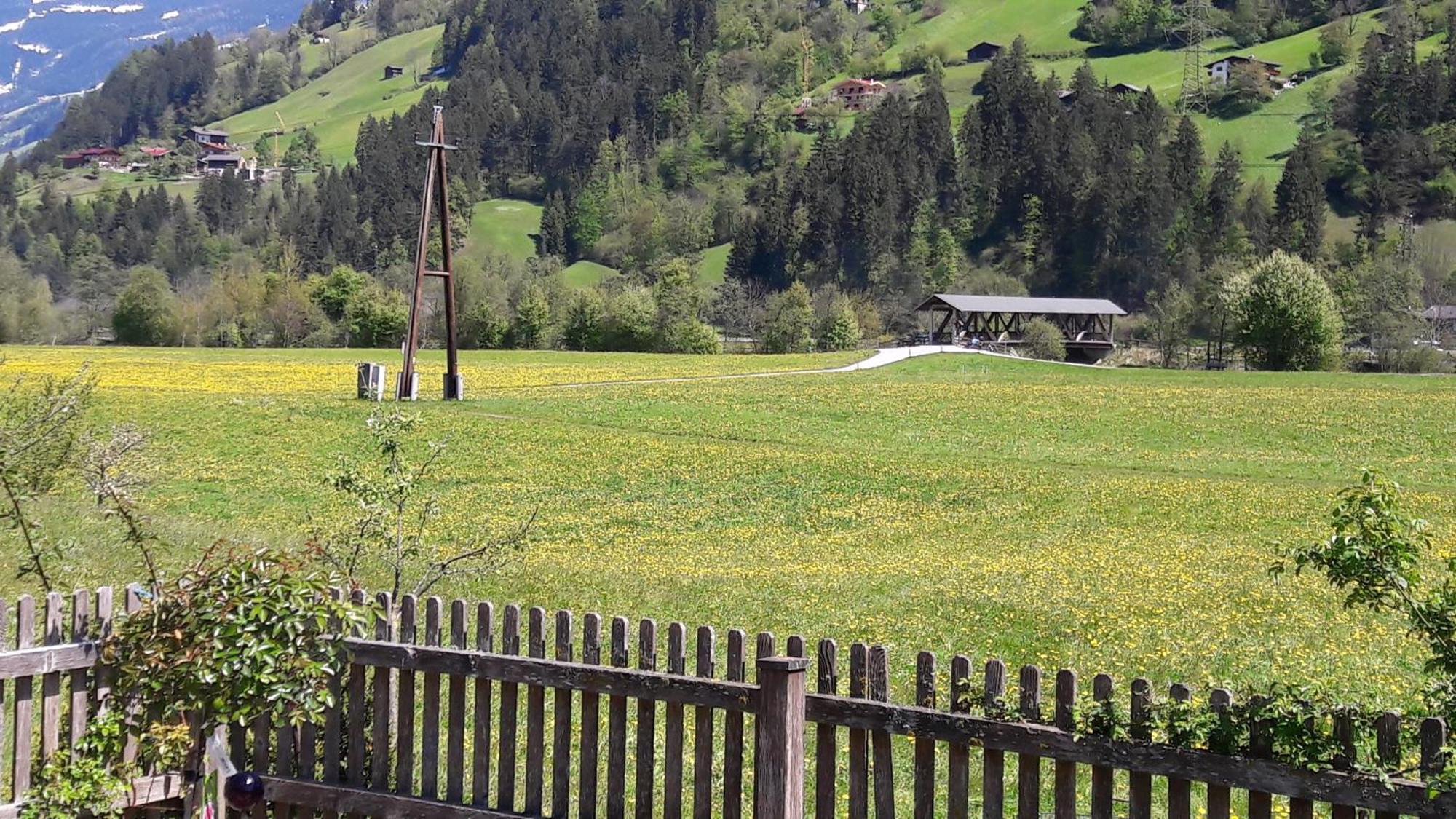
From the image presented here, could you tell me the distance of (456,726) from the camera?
7.07 m

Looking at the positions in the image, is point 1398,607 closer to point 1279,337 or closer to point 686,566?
point 686,566

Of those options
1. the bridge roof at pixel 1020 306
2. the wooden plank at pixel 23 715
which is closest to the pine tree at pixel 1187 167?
the bridge roof at pixel 1020 306

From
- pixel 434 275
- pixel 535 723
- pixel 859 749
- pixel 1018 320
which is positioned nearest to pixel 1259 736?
pixel 859 749

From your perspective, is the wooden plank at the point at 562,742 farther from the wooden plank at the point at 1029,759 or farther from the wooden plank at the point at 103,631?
the wooden plank at the point at 103,631

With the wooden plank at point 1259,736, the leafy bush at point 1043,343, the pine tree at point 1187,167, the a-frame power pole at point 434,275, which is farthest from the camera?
the pine tree at point 1187,167

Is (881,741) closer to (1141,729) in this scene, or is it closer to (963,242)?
(1141,729)

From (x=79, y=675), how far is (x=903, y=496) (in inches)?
881

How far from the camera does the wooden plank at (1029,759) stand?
19.2 feet

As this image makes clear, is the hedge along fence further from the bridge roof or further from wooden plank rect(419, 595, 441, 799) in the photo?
the bridge roof

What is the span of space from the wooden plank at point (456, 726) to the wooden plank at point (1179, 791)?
3.69 meters

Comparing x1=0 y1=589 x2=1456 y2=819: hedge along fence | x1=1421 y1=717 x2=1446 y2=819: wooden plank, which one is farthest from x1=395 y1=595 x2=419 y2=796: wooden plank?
x1=1421 y1=717 x2=1446 y2=819: wooden plank

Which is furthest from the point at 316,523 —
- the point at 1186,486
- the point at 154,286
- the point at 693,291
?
the point at 154,286

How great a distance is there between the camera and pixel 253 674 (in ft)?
21.3

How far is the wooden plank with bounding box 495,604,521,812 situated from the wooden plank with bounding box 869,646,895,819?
1.98 metres
